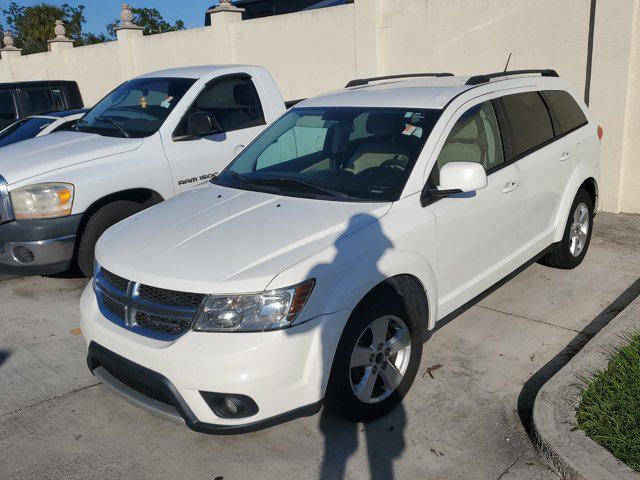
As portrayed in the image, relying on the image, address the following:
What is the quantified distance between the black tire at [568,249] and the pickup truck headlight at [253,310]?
124 inches

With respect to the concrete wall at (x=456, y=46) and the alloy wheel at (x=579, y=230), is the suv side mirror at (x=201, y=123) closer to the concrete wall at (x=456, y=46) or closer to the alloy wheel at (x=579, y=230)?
the alloy wheel at (x=579, y=230)

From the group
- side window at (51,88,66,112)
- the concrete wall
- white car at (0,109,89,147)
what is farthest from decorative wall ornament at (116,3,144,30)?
white car at (0,109,89,147)

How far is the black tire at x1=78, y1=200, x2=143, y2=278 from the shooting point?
548cm

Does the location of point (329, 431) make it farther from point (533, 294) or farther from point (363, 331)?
point (533, 294)

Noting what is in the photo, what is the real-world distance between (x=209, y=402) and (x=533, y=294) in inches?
129

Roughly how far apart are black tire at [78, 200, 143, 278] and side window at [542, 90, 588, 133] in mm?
3713

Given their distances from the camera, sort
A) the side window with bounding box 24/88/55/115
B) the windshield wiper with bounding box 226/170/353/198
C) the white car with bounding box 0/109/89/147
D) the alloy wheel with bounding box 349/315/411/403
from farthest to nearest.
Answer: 1. the side window with bounding box 24/88/55/115
2. the white car with bounding box 0/109/89/147
3. the windshield wiper with bounding box 226/170/353/198
4. the alloy wheel with bounding box 349/315/411/403

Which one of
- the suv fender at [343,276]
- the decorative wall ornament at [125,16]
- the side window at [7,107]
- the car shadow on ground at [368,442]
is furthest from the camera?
the decorative wall ornament at [125,16]

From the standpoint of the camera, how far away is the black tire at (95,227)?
18.0 ft

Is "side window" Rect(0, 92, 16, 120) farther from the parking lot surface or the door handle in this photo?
the door handle

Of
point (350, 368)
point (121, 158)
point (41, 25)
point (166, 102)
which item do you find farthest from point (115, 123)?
point (41, 25)

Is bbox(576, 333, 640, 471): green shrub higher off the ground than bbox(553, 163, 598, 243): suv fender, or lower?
lower

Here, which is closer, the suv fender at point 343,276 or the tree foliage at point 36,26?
the suv fender at point 343,276

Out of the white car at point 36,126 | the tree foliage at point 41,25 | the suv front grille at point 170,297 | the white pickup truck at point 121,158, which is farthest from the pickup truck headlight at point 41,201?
the tree foliage at point 41,25
